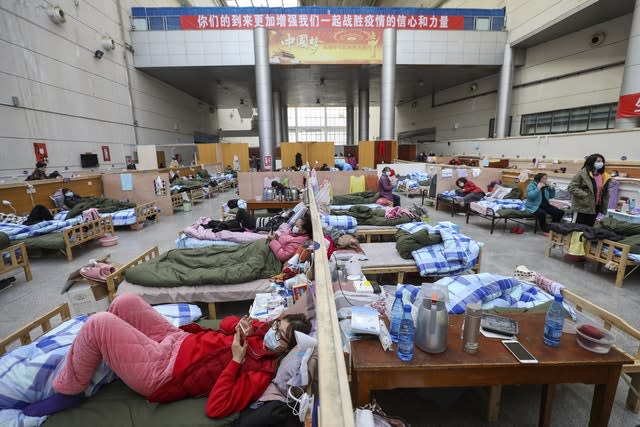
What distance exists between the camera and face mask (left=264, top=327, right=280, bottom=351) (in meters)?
1.90

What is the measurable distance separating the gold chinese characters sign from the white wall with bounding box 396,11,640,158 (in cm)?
721

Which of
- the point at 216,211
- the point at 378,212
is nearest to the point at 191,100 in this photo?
the point at 216,211

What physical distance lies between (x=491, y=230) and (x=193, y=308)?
626 cm

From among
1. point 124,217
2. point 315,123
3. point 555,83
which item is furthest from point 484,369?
point 315,123

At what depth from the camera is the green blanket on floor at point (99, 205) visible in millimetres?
6504

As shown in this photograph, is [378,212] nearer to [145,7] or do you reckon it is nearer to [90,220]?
[90,220]

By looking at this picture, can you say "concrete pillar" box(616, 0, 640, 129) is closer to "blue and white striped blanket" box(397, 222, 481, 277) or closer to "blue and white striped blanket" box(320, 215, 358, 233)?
"blue and white striped blanket" box(397, 222, 481, 277)

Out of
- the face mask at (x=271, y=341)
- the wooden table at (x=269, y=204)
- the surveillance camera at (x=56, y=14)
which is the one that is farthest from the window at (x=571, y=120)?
the surveillance camera at (x=56, y=14)

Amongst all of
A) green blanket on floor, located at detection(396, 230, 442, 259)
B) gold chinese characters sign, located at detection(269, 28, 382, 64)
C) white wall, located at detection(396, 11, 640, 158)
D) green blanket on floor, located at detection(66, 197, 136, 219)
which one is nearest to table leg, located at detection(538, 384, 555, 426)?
green blanket on floor, located at detection(396, 230, 442, 259)

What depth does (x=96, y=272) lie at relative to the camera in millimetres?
3113

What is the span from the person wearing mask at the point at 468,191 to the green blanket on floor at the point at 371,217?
3.09 m

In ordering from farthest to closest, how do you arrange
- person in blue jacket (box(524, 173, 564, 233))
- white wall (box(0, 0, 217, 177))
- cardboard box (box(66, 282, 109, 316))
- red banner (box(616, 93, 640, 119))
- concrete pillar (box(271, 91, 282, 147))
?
concrete pillar (box(271, 91, 282, 147))
red banner (box(616, 93, 640, 119))
white wall (box(0, 0, 217, 177))
person in blue jacket (box(524, 173, 564, 233))
cardboard box (box(66, 282, 109, 316))

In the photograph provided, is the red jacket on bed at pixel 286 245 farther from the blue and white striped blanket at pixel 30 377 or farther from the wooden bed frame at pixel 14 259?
the wooden bed frame at pixel 14 259

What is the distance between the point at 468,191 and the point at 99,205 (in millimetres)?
9352
